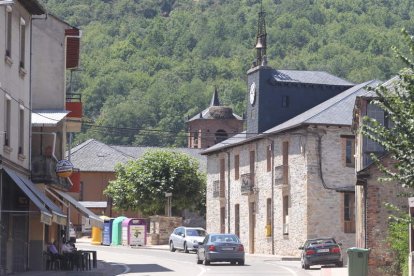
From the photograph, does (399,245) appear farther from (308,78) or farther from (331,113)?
(308,78)

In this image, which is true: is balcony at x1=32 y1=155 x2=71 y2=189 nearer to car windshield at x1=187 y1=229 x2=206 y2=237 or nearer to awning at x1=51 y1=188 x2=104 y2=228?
awning at x1=51 y1=188 x2=104 y2=228

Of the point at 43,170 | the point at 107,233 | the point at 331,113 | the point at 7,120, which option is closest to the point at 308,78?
the point at 331,113

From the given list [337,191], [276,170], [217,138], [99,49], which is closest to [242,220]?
[276,170]

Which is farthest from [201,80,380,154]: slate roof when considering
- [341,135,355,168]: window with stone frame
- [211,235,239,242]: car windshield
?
[211,235,239,242]: car windshield

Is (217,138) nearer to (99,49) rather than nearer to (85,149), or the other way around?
(85,149)

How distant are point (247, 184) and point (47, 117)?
2489 centimetres

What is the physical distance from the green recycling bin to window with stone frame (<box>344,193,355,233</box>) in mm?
23379

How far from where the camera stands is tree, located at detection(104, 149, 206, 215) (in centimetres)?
7931

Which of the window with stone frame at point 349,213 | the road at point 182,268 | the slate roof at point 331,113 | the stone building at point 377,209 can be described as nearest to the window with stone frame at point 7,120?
the road at point 182,268

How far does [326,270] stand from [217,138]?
262 ft

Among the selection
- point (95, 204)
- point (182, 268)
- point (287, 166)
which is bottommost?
point (182, 268)

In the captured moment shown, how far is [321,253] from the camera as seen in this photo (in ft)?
146

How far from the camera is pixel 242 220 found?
219ft

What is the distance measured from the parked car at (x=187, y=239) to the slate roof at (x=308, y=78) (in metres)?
11.3
